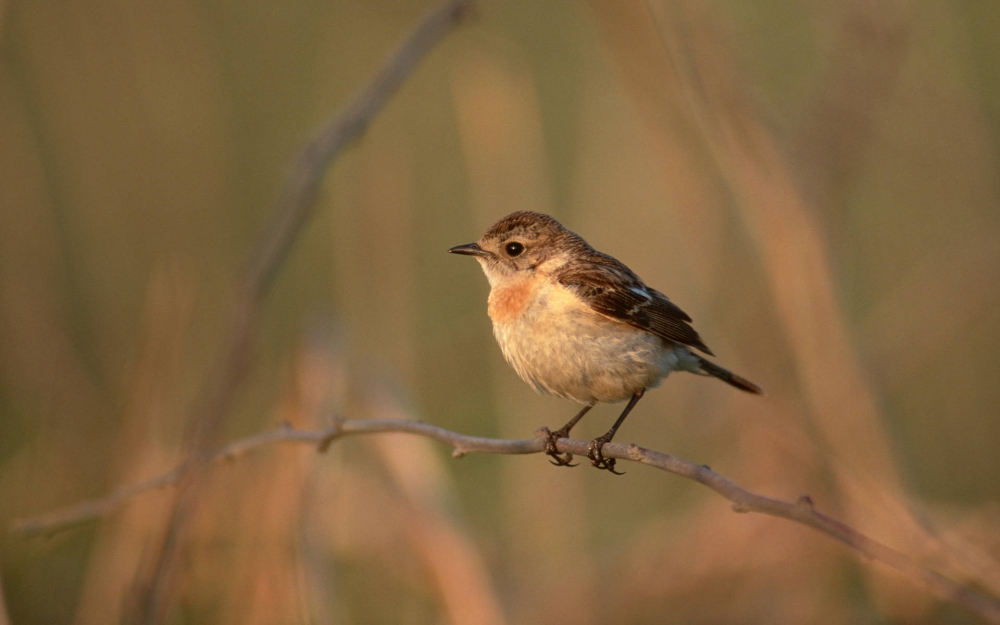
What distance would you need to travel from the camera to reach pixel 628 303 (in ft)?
12.3

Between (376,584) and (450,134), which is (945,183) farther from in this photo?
(376,584)

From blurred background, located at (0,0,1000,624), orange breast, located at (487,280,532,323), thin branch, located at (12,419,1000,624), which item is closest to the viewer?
thin branch, located at (12,419,1000,624)

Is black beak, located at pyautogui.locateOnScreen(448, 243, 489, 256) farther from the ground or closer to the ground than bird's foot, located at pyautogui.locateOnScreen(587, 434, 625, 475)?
farther from the ground

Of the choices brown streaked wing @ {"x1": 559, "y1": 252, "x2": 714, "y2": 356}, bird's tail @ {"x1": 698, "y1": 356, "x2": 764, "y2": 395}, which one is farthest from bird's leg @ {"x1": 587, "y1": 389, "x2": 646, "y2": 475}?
bird's tail @ {"x1": 698, "y1": 356, "x2": 764, "y2": 395}

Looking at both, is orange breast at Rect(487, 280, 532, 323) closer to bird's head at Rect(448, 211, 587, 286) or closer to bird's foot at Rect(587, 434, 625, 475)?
bird's head at Rect(448, 211, 587, 286)

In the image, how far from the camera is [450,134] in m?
6.73

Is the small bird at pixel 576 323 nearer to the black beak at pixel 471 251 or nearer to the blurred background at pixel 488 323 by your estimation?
the black beak at pixel 471 251

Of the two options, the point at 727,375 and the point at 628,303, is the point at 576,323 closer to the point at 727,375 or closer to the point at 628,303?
the point at 628,303

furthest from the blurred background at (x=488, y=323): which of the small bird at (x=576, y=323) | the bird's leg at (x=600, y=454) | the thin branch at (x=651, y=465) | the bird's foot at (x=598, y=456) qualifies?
the bird's foot at (x=598, y=456)

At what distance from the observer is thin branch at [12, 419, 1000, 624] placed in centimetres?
157

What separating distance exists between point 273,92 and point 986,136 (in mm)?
4403

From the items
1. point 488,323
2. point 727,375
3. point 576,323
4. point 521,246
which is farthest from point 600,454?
point 488,323

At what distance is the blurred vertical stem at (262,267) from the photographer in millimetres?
2445

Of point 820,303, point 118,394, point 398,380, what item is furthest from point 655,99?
point 118,394
